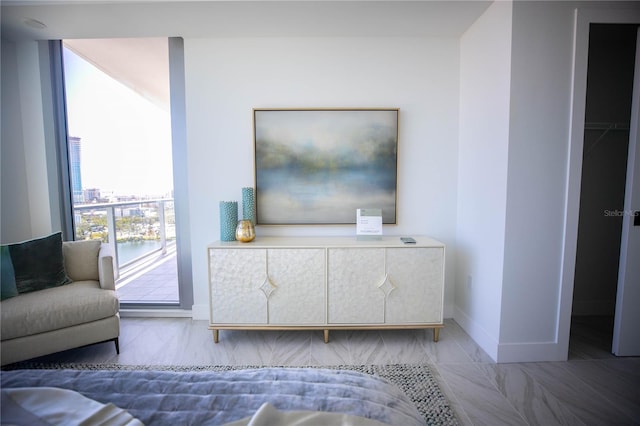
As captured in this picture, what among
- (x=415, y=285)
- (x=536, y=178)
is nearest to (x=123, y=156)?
(x=415, y=285)

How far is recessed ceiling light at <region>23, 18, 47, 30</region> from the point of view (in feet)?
7.27

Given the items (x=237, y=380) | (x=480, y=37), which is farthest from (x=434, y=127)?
(x=237, y=380)

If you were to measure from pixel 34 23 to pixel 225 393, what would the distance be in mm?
3368

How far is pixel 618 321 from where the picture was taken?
2.06m

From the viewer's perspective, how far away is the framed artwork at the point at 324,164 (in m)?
2.52

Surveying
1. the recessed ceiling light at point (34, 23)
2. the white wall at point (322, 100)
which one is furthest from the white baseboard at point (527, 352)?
the recessed ceiling light at point (34, 23)

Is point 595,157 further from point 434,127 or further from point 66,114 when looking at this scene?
point 66,114

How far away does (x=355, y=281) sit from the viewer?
7.27 feet

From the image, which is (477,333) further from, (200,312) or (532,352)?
(200,312)

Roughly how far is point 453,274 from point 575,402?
48.0 inches

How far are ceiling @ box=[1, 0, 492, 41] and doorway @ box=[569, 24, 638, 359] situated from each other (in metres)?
1.49

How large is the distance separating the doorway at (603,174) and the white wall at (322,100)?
1342 mm

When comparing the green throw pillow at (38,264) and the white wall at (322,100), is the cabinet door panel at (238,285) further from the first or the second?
the green throw pillow at (38,264)

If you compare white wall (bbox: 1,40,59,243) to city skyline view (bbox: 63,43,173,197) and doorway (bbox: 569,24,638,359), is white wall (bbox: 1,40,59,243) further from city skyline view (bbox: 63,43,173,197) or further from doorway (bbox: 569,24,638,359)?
doorway (bbox: 569,24,638,359)
